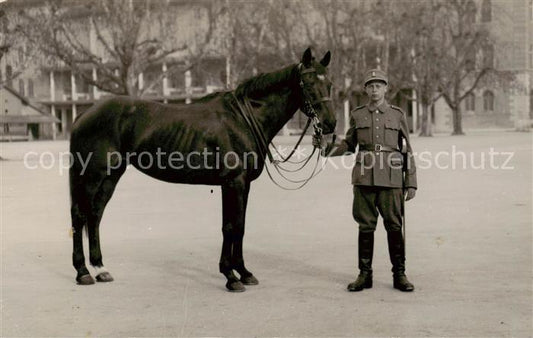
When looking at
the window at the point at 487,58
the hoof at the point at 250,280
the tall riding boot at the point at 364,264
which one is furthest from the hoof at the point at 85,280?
the window at the point at 487,58

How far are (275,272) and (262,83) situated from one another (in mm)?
1935

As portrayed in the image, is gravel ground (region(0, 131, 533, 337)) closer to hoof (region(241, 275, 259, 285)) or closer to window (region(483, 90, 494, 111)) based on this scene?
hoof (region(241, 275, 259, 285))

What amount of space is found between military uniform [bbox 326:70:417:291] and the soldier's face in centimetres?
5

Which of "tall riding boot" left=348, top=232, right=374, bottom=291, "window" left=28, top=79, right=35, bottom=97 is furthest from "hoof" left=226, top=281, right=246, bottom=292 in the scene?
"window" left=28, top=79, right=35, bottom=97

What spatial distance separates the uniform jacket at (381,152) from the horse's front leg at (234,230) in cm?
94

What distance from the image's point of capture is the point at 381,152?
21.9ft

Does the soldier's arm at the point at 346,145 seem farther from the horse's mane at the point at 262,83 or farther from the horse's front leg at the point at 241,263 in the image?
the horse's front leg at the point at 241,263

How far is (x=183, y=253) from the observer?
27.5 feet

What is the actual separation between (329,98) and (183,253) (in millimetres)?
2953

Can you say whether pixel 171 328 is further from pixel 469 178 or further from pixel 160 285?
pixel 469 178

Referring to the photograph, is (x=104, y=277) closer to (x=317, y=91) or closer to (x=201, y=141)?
(x=201, y=141)

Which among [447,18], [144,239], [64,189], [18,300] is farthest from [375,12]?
[18,300]

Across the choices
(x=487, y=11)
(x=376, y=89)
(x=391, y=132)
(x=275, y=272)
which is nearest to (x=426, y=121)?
(x=487, y=11)

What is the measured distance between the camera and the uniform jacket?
6.62m
